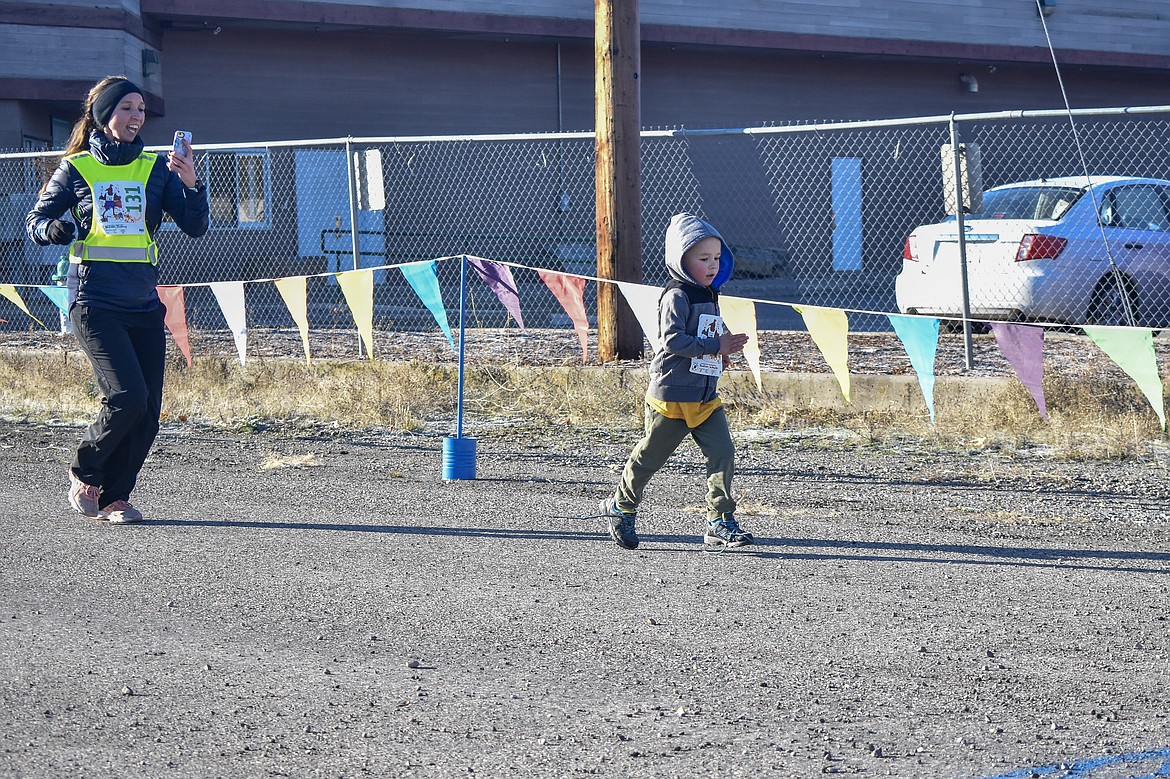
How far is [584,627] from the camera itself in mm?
4812

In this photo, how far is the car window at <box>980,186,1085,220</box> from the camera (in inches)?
450

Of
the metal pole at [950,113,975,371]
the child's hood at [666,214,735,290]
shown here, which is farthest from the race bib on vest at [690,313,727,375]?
the metal pole at [950,113,975,371]

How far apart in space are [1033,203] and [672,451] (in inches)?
266

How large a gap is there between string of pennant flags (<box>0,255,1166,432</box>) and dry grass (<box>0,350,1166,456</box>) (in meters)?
0.54

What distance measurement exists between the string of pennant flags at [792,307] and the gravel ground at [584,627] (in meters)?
Result: 0.66

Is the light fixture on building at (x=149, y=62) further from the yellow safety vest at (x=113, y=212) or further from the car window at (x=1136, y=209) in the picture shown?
the yellow safety vest at (x=113, y=212)

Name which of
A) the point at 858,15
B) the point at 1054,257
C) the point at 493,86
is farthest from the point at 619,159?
the point at 858,15

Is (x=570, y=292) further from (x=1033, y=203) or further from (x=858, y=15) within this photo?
(x=858, y=15)

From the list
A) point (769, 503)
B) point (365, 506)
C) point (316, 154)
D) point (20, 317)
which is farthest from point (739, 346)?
point (316, 154)

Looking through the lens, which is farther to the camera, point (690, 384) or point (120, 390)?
point (120, 390)

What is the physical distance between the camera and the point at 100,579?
550cm

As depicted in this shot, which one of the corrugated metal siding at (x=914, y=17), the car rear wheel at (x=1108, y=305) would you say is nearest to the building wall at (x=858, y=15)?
the corrugated metal siding at (x=914, y=17)

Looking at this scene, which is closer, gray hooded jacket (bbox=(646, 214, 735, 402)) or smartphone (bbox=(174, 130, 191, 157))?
gray hooded jacket (bbox=(646, 214, 735, 402))

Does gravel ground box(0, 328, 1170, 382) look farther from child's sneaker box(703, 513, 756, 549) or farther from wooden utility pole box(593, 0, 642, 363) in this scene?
child's sneaker box(703, 513, 756, 549)
